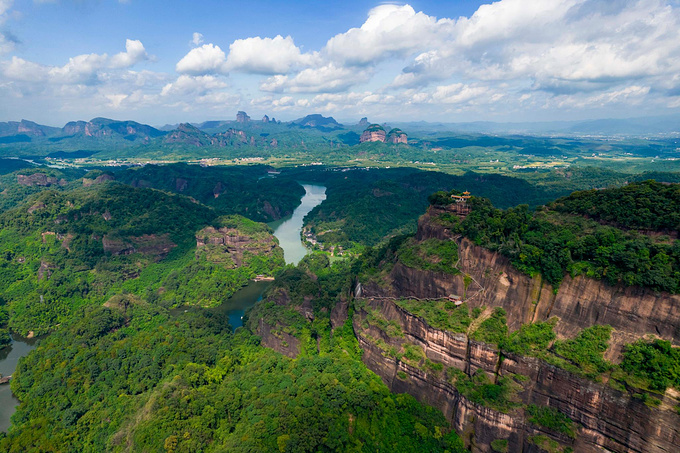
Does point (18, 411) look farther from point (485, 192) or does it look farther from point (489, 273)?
point (485, 192)

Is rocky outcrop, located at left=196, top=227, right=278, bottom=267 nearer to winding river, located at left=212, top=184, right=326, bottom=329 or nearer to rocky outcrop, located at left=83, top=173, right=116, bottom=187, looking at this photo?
winding river, located at left=212, top=184, right=326, bottom=329

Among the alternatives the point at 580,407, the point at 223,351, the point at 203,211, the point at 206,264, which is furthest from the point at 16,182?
the point at 580,407

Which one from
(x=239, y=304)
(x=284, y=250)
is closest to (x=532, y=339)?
(x=239, y=304)

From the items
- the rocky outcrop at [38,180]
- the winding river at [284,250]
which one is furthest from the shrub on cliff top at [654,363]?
the rocky outcrop at [38,180]

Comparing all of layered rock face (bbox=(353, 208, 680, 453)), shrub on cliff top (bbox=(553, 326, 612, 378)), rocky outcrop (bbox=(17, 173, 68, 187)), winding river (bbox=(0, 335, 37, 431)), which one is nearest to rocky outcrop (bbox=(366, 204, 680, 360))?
layered rock face (bbox=(353, 208, 680, 453))

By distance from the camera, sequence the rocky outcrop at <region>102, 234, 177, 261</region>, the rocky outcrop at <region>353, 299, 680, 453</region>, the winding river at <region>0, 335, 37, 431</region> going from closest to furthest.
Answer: the rocky outcrop at <region>353, 299, 680, 453</region> → the winding river at <region>0, 335, 37, 431</region> → the rocky outcrop at <region>102, 234, 177, 261</region>

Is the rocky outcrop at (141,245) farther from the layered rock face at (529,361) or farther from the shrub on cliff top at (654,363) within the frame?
the shrub on cliff top at (654,363)

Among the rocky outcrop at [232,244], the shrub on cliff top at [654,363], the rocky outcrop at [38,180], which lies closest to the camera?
the shrub on cliff top at [654,363]
